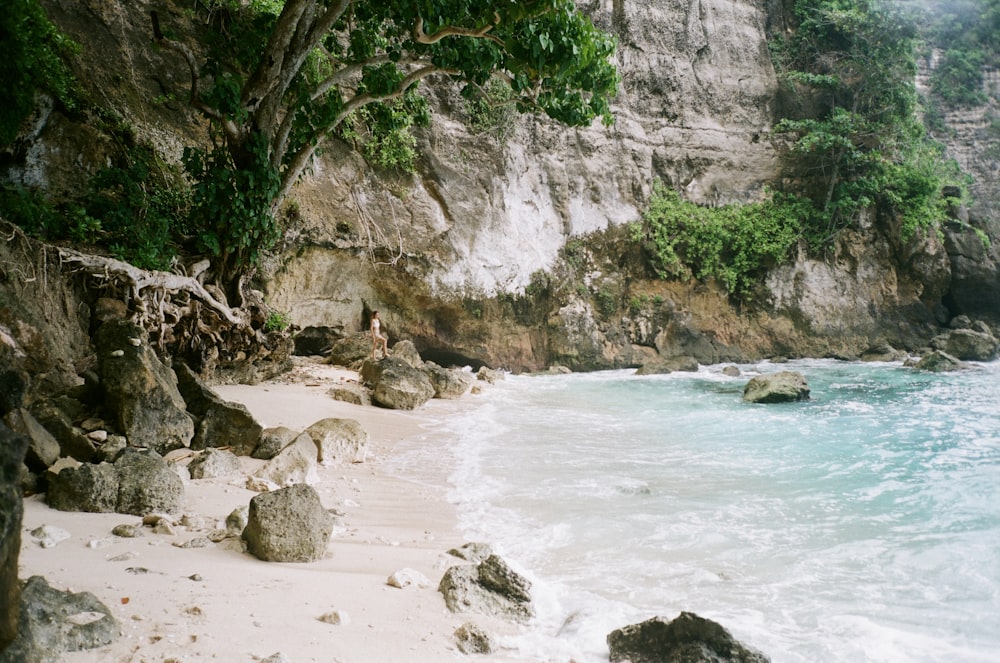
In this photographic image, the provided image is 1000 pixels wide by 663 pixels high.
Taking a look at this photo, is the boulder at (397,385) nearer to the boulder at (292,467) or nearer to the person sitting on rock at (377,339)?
the person sitting on rock at (377,339)

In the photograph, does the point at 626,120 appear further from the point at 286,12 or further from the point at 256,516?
the point at 256,516

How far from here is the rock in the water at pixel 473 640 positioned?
106 inches

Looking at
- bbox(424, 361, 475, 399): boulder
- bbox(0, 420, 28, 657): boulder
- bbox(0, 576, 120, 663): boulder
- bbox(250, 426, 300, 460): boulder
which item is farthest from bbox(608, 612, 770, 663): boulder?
bbox(424, 361, 475, 399): boulder

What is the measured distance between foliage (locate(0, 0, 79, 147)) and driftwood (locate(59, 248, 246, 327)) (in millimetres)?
1945

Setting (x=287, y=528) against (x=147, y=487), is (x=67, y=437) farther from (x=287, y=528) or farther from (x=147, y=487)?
(x=287, y=528)

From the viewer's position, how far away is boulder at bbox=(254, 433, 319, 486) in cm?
493

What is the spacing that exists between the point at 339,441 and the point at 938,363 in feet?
56.7

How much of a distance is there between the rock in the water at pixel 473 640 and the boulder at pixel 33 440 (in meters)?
3.09

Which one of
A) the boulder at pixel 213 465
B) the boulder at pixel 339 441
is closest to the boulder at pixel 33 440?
the boulder at pixel 213 465

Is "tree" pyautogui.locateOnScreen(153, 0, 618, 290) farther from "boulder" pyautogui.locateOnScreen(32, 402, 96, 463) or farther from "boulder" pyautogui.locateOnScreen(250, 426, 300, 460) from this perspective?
"boulder" pyautogui.locateOnScreen(32, 402, 96, 463)

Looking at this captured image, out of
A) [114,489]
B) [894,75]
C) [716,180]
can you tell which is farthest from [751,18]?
[114,489]

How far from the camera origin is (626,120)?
773 inches

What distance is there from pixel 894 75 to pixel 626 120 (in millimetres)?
8966

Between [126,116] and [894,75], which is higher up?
[894,75]
